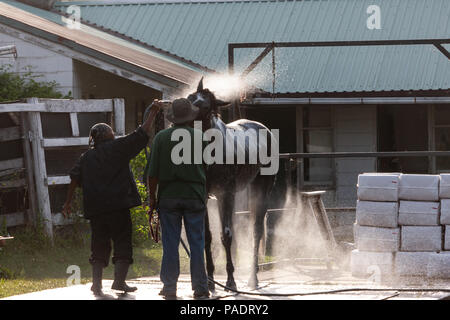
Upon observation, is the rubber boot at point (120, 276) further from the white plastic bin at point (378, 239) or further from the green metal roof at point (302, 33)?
the green metal roof at point (302, 33)

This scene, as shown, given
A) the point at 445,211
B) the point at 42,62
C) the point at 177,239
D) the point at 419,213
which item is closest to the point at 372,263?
the point at 419,213

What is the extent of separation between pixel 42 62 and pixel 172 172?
9361 millimetres

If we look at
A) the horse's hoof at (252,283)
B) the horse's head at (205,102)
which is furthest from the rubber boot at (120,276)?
the horse's head at (205,102)

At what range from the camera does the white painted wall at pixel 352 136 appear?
69.3 feet

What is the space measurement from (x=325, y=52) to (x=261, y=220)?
11953mm

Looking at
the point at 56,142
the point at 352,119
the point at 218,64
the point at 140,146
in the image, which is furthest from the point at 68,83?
the point at 140,146

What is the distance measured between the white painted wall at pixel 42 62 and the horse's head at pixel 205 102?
794cm

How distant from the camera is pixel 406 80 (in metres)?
21.1

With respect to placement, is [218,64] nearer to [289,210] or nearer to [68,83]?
[68,83]

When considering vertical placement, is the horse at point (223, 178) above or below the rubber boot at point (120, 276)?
above

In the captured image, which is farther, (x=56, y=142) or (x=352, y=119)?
(x=352, y=119)

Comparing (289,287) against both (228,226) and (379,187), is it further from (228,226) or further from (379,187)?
(379,187)

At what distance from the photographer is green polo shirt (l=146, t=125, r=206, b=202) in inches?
353

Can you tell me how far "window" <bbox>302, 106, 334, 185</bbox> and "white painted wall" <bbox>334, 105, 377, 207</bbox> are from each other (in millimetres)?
230
